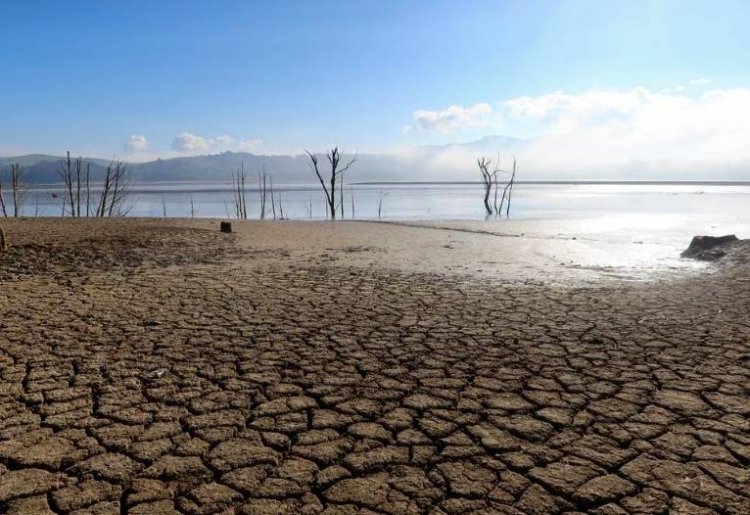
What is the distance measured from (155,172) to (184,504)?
676ft

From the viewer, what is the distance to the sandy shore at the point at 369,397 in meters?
2.38

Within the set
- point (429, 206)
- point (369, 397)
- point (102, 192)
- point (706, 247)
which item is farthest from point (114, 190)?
point (369, 397)

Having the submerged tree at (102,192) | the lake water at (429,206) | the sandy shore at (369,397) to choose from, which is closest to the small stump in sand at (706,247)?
the sandy shore at (369,397)

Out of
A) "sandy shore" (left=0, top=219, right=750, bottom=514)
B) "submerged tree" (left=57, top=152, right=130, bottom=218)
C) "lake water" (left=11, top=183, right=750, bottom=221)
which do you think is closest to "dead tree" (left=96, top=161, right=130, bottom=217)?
"submerged tree" (left=57, top=152, right=130, bottom=218)

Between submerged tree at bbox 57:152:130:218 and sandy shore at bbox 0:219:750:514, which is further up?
submerged tree at bbox 57:152:130:218

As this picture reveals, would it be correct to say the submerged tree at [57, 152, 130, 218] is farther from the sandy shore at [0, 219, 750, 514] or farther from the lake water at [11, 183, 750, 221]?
the sandy shore at [0, 219, 750, 514]

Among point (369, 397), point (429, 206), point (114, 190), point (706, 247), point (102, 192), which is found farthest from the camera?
point (429, 206)

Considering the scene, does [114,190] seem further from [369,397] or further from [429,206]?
[369,397]

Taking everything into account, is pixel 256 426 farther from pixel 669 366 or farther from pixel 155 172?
pixel 155 172

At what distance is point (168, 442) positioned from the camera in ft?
9.10

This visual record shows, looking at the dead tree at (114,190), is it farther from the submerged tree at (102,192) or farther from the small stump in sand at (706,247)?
the small stump in sand at (706,247)

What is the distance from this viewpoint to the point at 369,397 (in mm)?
3371

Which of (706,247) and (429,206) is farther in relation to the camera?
(429,206)

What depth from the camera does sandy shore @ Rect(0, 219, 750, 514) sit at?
2.38 m
